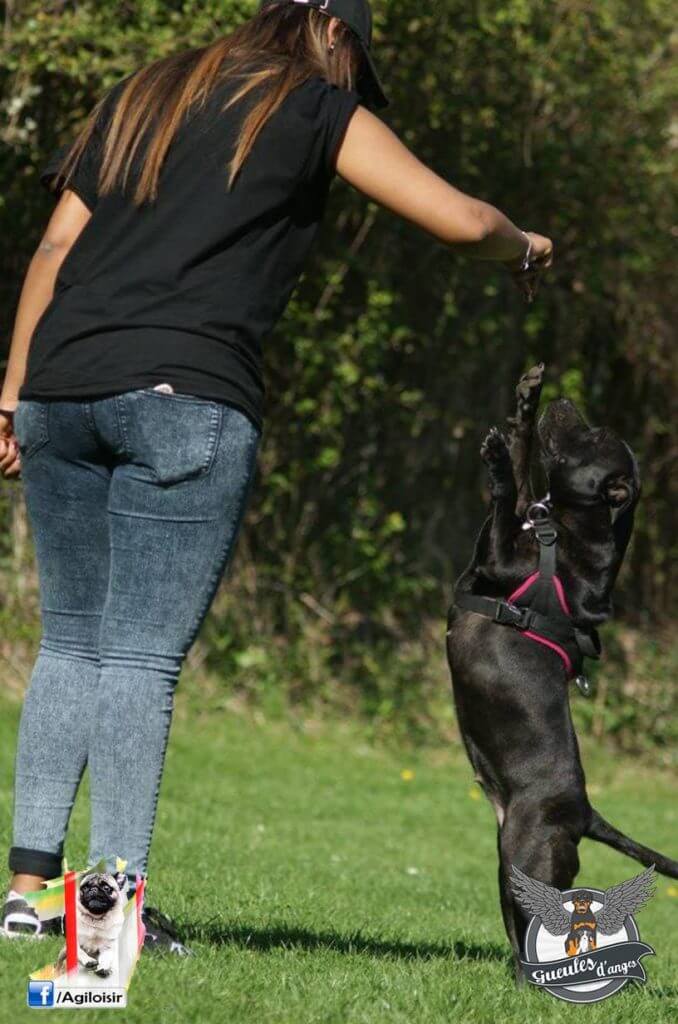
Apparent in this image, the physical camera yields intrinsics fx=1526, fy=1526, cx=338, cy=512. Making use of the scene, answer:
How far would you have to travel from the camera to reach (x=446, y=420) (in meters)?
11.8

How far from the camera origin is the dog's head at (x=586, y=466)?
483 centimetres

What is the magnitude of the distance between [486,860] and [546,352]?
502cm

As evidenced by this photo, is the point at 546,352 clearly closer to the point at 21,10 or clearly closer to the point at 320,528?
the point at 320,528

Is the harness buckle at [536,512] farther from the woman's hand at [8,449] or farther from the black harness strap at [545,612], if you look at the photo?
the woman's hand at [8,449]

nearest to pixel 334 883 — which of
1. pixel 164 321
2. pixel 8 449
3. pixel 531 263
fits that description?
pixel 8 449

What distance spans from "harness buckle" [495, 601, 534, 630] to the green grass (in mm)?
949

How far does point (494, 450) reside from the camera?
4.59 metres

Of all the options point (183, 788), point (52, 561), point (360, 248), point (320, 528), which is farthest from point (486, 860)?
point (52, 561)

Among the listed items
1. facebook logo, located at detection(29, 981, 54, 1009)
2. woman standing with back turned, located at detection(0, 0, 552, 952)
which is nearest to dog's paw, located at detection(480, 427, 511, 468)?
woman standing with back turned, located at detection(0, 0, 552, 952)

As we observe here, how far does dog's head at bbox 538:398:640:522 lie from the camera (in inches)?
190

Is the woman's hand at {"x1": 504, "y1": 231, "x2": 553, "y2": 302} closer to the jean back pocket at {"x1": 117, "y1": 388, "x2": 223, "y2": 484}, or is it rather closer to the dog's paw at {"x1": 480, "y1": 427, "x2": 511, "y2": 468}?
the dog's paw at {"x1": 480, "y1": 427, "x2": 511, "y2": 468}

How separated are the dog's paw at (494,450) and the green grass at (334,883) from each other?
145 centimetres

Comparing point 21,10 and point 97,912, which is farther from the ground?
point 21,10

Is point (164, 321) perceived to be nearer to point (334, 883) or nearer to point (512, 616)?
point (512, 616)
